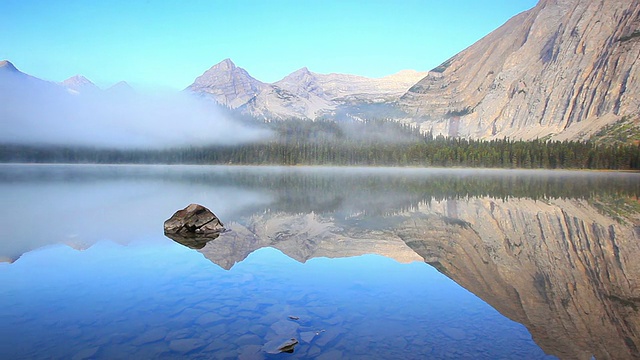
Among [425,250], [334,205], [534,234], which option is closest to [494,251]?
[425,250]

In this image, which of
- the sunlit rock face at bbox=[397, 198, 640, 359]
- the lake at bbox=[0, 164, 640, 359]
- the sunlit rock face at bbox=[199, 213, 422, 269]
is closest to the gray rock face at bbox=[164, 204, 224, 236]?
the lake at bbox=[0, 164, 640, 359]

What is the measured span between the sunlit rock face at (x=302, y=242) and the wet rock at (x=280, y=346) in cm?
838

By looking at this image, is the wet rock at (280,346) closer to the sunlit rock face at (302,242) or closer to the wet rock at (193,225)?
the sunlit rock face at (302,242)

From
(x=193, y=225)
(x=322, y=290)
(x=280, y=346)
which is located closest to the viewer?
(x=280, y=346)

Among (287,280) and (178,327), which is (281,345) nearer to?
(178,327)

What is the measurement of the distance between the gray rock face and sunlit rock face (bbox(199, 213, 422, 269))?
1256 mm

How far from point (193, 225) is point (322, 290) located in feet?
47.7

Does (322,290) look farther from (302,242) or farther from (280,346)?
(302,242)

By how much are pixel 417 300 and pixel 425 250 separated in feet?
27.0

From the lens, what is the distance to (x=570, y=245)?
2386cm

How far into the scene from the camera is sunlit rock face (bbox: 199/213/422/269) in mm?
21594

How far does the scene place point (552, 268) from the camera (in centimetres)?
1897

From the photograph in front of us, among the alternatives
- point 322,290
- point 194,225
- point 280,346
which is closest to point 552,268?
point 322,290

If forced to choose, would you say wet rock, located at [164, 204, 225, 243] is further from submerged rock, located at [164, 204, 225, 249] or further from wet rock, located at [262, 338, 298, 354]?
wet rock, located at [262, 338, 298, 354]
